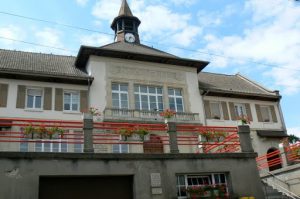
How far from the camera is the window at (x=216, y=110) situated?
26469mm

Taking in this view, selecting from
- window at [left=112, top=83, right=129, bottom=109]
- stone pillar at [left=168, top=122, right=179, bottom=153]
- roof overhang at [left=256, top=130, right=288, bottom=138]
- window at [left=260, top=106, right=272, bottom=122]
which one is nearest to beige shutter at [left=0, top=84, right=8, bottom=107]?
window at [left=112, top=83, right=129, bottom=109]

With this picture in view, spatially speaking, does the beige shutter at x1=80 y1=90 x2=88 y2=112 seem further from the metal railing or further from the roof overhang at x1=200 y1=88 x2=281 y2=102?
the roof overhang at x1=200 y1=88 x2=281 y2=102

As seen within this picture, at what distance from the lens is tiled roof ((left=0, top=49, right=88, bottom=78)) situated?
22152mm

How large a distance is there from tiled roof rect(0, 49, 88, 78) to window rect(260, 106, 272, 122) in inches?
587

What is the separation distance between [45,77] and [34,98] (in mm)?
1511

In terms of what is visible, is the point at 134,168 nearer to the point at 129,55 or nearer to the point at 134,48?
the point at 129,55

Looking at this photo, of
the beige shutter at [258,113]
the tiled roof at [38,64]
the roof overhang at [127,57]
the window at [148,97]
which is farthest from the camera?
the beige shutter at [258,113]

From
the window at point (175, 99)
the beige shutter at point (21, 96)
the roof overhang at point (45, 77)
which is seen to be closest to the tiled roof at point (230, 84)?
the window at point (175, 99)

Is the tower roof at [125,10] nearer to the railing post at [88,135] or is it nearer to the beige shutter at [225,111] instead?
the beige shutter at [225,111]

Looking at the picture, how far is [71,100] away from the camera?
22.8 meters

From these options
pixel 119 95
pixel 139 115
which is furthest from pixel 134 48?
pixel 139 115

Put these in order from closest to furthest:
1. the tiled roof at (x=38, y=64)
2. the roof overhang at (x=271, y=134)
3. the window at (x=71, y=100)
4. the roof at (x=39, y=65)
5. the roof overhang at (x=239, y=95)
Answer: the roof at (x=39, y=65)
the tiled roof at (x=38, y=64)
the window at (x=71, y=100)
the roof overhang at (x=239, y=95)
the roof overhang at (x=271, y=134)

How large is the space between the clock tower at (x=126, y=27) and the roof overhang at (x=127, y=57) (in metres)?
5.24

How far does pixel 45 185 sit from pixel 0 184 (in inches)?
56.0
